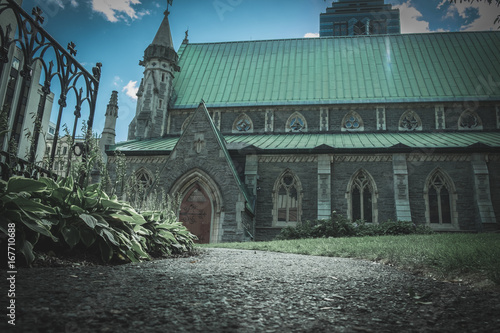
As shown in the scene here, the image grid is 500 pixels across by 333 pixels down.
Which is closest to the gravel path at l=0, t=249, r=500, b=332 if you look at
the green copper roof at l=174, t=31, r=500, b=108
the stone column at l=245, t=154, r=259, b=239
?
Answer: the stone column at l=245, t=154, r=259, b=239

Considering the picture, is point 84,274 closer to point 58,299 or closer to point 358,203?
point 58,299

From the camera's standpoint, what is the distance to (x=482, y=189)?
59.4 feet

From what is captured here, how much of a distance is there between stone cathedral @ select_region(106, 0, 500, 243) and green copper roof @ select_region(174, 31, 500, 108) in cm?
8

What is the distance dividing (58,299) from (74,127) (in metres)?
3.80

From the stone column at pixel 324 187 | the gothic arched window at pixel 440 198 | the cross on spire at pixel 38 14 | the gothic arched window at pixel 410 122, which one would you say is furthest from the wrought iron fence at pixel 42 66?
the gothic arched window at pixel 410 122

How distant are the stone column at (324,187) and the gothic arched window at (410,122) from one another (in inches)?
250

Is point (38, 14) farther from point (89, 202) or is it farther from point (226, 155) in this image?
point (226, 155)

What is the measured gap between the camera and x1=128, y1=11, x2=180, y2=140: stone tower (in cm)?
2395

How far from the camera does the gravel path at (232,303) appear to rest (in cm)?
255

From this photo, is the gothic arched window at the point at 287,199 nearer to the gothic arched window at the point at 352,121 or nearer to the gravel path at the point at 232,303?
the gothic arched window at the point at 352,121

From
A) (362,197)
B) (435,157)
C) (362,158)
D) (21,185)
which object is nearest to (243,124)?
(362,158)

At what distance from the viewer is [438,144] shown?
763 inches

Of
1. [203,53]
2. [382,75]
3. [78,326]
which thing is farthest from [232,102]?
[78,326]

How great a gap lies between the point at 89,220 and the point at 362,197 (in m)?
16.2
